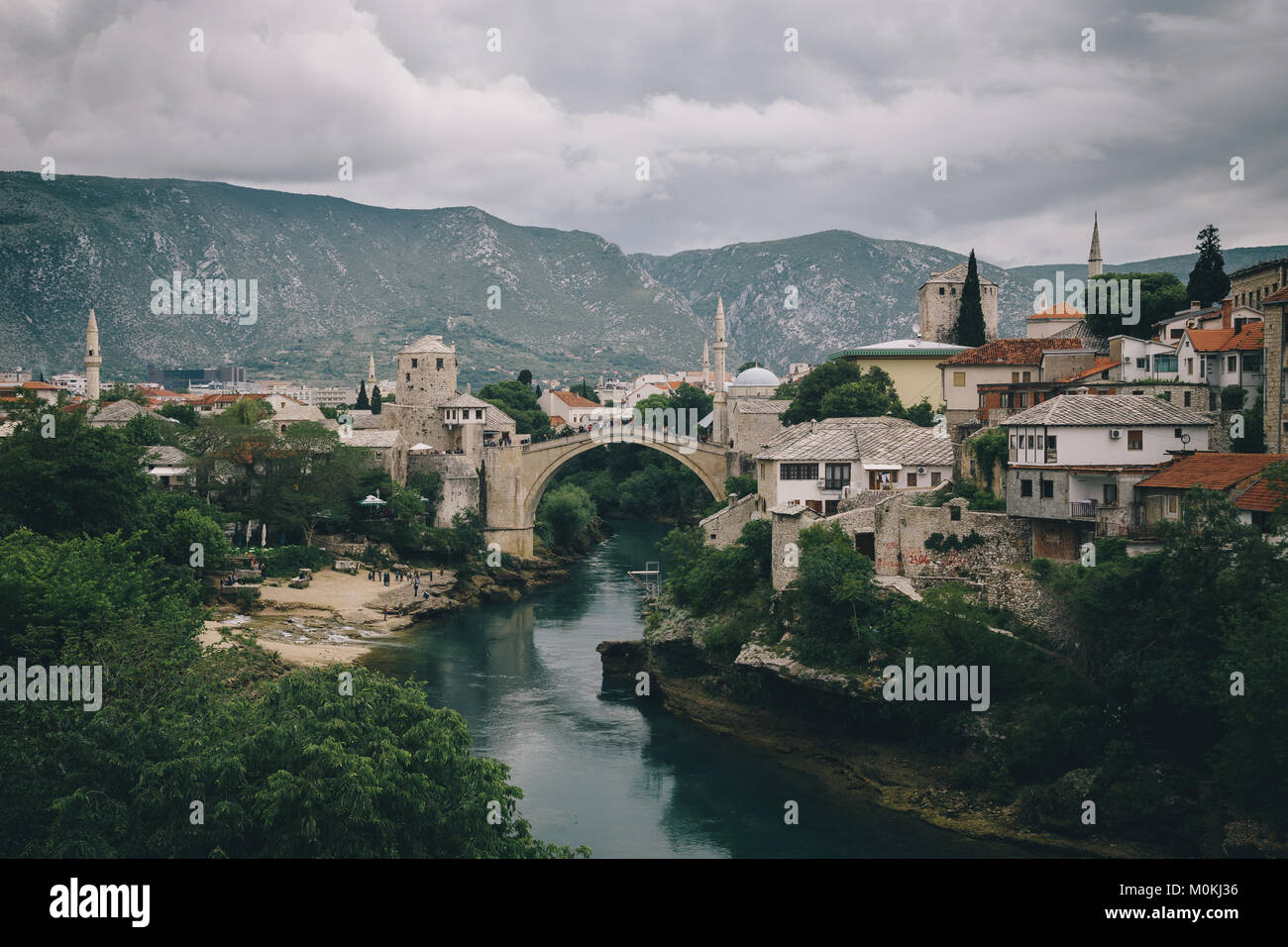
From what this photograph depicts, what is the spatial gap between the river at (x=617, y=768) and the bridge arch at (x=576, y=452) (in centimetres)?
1664

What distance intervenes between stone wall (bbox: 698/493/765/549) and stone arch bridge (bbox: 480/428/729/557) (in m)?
17.1

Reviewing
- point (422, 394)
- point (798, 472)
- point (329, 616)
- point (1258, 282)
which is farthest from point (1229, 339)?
point (422, 394)

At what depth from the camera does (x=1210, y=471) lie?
89.9 ft

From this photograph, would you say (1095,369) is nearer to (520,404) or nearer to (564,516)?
(564,516)

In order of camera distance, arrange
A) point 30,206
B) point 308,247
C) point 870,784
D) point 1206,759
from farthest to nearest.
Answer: point 308,247 < point 30,206 < point 870,784 < point 1206,759

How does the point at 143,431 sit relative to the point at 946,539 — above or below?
above

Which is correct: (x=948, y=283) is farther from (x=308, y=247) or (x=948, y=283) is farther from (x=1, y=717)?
(x=308, y=247)

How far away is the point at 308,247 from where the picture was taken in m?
191

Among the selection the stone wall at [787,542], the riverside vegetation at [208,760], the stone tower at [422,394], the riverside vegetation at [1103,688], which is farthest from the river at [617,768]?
the stone tower at [422,394]

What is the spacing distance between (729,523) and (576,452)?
23084mm

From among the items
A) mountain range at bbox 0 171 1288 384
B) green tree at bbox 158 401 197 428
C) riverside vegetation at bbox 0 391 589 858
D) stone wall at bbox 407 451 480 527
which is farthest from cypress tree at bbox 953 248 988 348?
mountain range at bbox 0 171 1288 384
